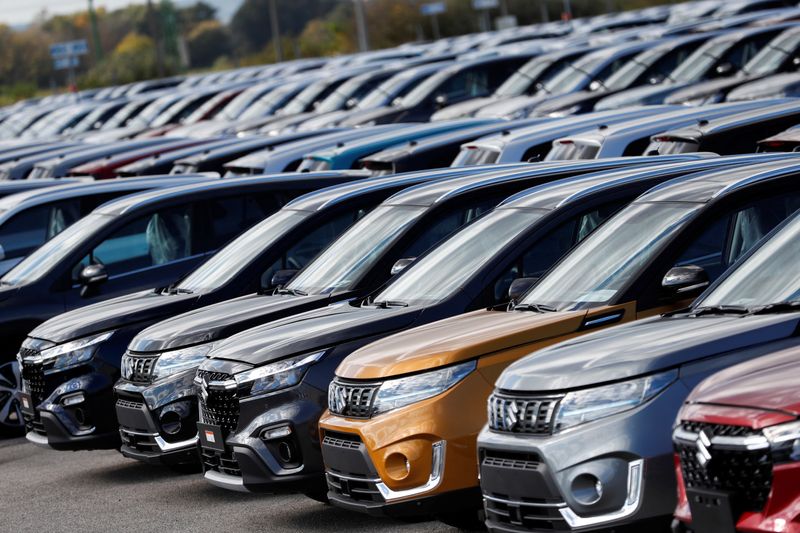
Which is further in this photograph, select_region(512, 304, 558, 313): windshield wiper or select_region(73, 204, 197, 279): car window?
select_region(73, 204, 197, 279): car window

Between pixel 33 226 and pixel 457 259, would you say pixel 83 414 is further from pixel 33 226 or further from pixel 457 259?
pixel 33 226

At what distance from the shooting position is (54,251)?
498 inches

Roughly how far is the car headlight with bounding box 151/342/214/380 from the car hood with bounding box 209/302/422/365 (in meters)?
0.77

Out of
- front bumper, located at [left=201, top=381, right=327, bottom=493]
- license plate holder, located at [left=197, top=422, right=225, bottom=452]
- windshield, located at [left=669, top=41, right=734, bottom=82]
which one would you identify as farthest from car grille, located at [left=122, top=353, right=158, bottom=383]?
windshield, located at [left=669, top=41, right=734, bottom=82]

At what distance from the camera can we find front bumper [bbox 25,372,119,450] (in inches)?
408

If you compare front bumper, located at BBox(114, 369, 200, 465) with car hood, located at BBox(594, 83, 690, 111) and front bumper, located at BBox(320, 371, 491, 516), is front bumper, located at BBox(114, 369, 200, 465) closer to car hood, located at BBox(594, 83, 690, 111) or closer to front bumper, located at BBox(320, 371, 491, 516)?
front bumper, located at BBox(320, 371, 491, 516)

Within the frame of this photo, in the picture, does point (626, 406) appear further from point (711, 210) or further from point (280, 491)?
point (280, 491)

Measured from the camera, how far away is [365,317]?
828cm

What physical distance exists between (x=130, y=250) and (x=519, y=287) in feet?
18.1

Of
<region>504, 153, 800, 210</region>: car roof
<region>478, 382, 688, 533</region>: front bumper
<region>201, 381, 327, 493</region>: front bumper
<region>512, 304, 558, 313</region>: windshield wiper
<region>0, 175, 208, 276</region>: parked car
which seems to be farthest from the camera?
<region>0, 175, 208, 276</region>: parked car

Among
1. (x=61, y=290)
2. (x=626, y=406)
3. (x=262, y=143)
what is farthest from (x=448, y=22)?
(x=626, y=406)

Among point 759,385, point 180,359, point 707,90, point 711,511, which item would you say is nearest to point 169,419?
point 180,359

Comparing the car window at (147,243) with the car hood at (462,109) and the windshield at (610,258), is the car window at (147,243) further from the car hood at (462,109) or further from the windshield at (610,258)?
the car hood at (462,109)

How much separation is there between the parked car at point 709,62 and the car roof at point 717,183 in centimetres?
1164
